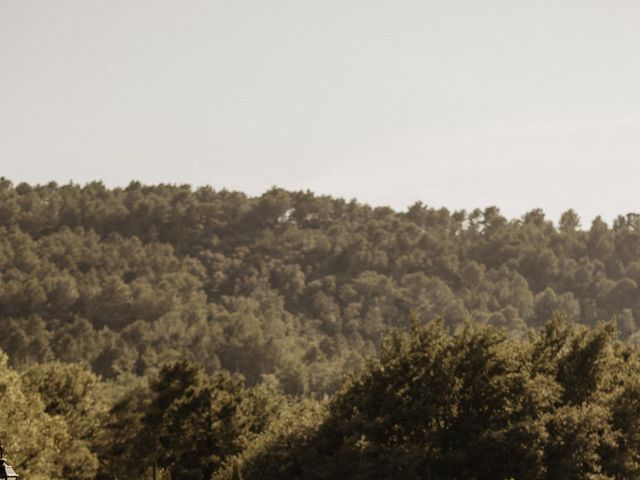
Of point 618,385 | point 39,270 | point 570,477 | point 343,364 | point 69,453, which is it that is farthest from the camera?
point 39,270

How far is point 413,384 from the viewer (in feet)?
154

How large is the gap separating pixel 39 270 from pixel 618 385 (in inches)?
6212

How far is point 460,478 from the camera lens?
43625 mm

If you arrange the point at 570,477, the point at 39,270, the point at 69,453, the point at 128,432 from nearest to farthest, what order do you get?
the point at 570,477 < the point at 69,453 < the point at 128,432 < the point at 39,270

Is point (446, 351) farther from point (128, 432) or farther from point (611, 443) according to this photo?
point (128, 432)

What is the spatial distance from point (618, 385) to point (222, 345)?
12405 centimetres

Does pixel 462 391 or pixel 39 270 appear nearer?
pixel 462 391

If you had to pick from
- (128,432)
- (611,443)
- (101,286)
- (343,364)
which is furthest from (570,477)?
(101,286)

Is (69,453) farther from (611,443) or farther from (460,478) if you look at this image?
(611,443)

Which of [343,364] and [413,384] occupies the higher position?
[413,384]

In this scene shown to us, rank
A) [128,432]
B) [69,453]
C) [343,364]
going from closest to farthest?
[69,453] < [128,432] < [343,364]

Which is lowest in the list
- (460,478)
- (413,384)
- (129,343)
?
(129,343)

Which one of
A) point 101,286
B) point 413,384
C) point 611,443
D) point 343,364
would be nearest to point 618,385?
point 611,443

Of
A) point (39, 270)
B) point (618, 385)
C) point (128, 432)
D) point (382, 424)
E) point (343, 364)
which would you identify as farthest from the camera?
point (39, 270)
